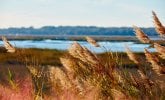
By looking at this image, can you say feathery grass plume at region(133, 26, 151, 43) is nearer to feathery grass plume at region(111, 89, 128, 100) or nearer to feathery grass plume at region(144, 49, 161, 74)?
feathery grass plume at region(144, 49, 161, 74)

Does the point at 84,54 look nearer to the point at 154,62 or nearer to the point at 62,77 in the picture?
the point at 62,77

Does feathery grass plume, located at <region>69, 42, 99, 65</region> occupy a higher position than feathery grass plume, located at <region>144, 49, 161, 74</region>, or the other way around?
feathery grass plume, located at <region>69, 42, 99, 65</region>

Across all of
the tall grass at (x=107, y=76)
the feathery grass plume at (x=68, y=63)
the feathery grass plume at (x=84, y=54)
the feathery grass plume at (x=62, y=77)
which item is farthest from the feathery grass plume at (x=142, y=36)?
the feathery grass plume at (x=62, y=77)

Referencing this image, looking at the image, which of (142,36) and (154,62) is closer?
(154,62)

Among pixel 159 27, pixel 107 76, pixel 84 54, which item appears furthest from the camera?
pixel 107 76

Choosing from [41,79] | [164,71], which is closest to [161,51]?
[164,71]

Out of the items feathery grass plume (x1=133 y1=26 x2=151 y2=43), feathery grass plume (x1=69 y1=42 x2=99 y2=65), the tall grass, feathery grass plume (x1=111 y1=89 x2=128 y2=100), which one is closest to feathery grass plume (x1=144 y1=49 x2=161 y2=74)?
the tall grass

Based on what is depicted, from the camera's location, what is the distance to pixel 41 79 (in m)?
5.48

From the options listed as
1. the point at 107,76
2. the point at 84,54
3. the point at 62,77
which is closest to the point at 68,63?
the point at 62,77

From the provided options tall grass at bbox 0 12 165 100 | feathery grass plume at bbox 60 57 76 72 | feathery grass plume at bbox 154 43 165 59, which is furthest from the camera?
feathery grass plume at bbox 60 57 76 72

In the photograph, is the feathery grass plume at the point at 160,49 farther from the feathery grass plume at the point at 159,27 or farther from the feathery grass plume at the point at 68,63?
the feathery grass plume at the point at 68,63

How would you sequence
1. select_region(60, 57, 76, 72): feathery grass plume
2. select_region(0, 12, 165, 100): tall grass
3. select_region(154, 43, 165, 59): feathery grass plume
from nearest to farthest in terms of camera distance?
select_region(154, 43, 165, 59): feathery grass plume, select_region(0, 12, 165, 100): tall grass, select_region(60, 57, 76, 72): feathery grass plume

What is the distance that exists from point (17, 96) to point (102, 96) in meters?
1.09

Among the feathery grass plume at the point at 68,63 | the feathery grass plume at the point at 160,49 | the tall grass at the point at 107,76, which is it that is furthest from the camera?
the feathery grass plume at the point at 68,63
